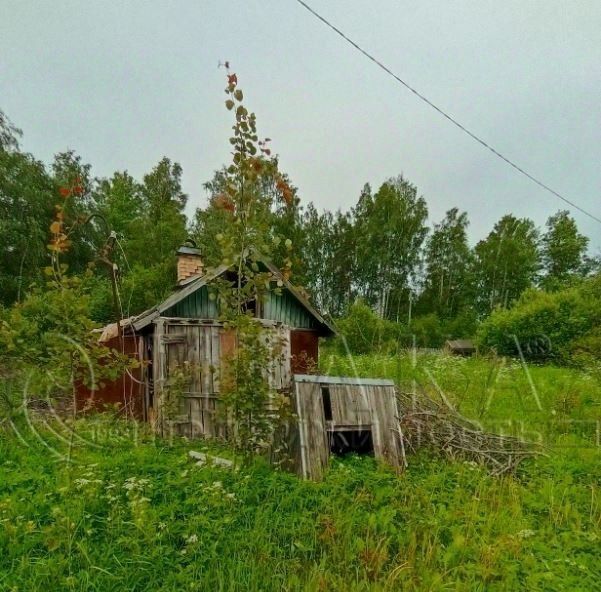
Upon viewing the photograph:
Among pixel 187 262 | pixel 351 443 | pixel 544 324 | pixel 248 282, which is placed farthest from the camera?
pixel 544 324

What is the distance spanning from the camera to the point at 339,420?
5.05 m

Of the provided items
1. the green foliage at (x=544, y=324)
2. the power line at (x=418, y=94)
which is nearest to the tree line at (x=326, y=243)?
the green foliage at (x=544, y=324)

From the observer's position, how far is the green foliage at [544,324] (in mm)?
15898

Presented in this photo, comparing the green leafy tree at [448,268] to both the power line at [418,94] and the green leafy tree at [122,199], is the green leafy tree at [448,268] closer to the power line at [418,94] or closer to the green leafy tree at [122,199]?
the green leafy tree at [122,199]

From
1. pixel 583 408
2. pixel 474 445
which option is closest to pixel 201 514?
pixel 474 445

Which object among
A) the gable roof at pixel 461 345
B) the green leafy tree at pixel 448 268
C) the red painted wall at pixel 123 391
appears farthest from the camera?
the green leafy tree at pixel 448 268

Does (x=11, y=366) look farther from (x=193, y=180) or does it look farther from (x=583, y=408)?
(x=193, y=180)

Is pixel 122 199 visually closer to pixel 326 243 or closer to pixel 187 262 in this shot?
pixel 326 243

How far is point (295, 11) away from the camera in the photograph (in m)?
4.45

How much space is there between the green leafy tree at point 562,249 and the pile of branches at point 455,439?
3600 cm

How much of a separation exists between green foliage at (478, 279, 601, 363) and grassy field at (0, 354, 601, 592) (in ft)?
41.9

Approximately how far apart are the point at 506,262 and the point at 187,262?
3225 cm

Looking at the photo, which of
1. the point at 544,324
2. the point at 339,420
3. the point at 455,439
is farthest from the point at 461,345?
the point at 339,420

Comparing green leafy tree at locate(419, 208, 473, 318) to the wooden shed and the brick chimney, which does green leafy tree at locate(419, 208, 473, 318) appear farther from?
the wooden shed
